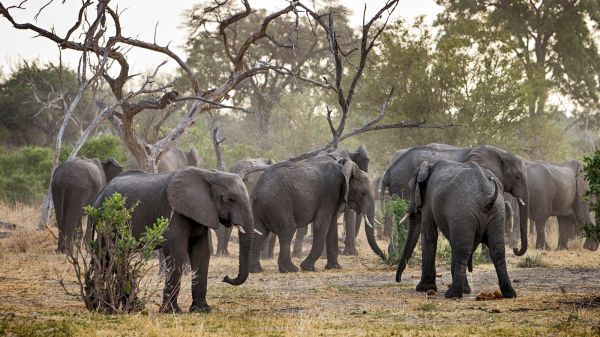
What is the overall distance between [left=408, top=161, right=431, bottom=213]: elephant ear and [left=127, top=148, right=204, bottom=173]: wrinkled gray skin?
14787 millimetres

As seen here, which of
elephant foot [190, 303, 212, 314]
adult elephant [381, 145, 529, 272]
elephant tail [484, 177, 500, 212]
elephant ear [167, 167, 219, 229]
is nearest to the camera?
elephant foot [190, 303, 212, 314]

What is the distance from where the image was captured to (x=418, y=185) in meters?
13.3

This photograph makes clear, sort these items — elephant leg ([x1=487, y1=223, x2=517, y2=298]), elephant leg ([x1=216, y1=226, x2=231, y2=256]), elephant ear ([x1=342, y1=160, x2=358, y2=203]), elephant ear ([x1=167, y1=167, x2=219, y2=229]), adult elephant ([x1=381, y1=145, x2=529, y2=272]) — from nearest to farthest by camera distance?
elephant ear ([x1=167, y1=167, x2=219, y2=229]) → elephant leg ([x1=487, y1=223, x2=517, y2=298]) → adult elephant ([x1=381, y1=145, x2=529, y2=272]) → elephant ear ([x1=342, y1=160, x2=358, y2=203]) → elephant leg ([x1=216, y1=226, x2=231, y2=256])

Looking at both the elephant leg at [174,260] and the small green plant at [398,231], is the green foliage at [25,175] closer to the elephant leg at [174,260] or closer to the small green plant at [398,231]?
the small green plant at [398,231]

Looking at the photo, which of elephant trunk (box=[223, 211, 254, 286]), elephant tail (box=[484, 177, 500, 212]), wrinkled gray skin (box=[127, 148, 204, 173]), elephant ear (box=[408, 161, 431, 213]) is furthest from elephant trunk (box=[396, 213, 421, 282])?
wrinkled gray skin (box=[127, 148, 204, 173])

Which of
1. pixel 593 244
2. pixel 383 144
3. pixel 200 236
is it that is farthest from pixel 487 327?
pixel 383 144

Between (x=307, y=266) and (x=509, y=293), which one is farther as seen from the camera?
(x=307, y=266)

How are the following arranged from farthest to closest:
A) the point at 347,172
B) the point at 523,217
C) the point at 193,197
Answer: the point at 347,172 → the point at 523,217 → the point at 193,197

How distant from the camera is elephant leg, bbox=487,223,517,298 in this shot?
12.0 metres

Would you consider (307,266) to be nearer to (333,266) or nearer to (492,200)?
(333,266)

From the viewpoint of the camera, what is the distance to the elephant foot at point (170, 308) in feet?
35.3

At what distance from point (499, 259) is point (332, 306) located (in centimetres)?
212

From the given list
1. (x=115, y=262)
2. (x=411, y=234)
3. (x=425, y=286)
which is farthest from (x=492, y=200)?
(x=115, y=262)

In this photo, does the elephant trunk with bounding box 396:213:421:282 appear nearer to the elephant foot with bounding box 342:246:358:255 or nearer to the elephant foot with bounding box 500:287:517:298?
the elephant foot with bounding box 500:287:517:298
